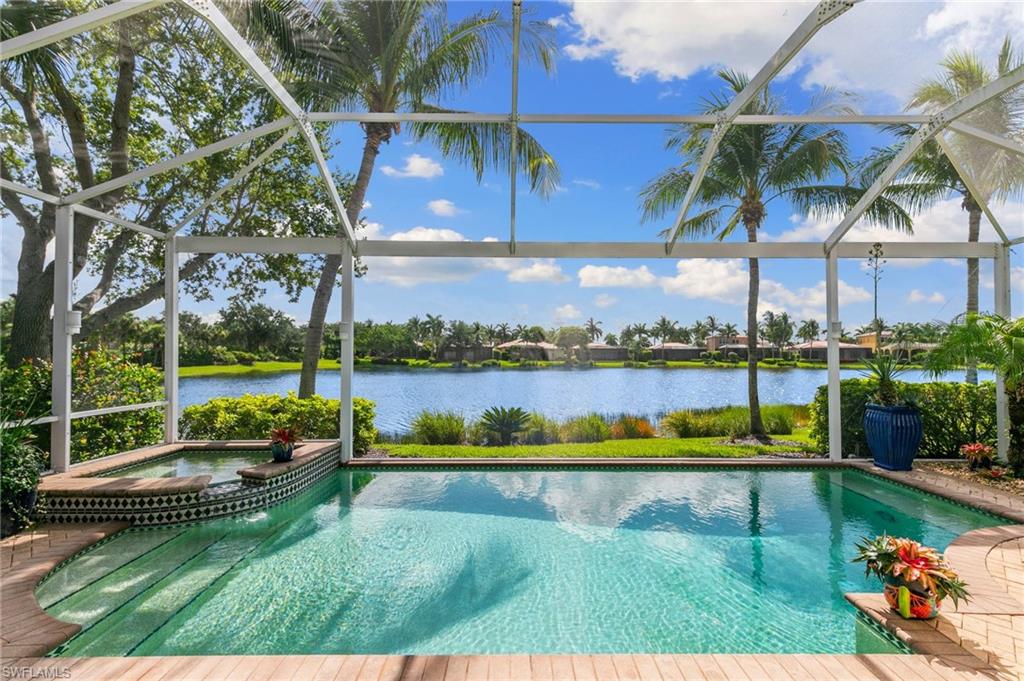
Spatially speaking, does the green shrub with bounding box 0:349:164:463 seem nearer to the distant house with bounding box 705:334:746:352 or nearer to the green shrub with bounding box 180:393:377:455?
the green shrub with bounding box 180:393:377:455

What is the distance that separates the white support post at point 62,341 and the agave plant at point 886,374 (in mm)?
11135

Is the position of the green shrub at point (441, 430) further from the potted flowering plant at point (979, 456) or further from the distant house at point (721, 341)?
the potted flowering plant at point (979, 456)

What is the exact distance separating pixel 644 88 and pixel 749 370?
20.2 feet

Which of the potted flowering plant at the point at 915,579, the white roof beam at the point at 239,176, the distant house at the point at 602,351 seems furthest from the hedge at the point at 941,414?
the white roof beam at the point at 239,176

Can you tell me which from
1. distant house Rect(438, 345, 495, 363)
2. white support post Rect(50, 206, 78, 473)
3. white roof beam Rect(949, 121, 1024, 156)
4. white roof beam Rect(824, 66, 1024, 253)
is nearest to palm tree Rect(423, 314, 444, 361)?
distant house Rect(438, 345, 495, 363)

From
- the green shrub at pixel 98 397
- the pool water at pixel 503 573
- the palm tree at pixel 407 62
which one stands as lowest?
the pool water at pixel 503 573

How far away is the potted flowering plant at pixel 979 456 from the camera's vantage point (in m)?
7.11

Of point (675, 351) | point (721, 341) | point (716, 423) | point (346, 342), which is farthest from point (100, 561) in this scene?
point (721, 341)

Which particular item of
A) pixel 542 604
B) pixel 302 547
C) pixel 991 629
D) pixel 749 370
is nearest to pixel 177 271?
pixel 302 547

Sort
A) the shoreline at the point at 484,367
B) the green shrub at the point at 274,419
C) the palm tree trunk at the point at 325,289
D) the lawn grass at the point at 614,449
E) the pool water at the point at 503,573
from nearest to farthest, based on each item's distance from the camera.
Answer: the pool water at the point at 503,573 < the green shrub at the point at 274,419 < the lawn grass at the point at 614,449 < the palm tree trunk at the point at 325,289 < the shoreline at the point at 484,367

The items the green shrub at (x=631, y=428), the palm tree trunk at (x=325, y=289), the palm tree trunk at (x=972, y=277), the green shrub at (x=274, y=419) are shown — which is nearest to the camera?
the palm tree trunk at (x=972, y=277)

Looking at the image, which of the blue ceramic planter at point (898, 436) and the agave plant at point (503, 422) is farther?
the agave plant at point (503, 422)

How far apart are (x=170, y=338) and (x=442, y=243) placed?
15.7ft

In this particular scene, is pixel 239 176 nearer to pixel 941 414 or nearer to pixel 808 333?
pixel 941 414
